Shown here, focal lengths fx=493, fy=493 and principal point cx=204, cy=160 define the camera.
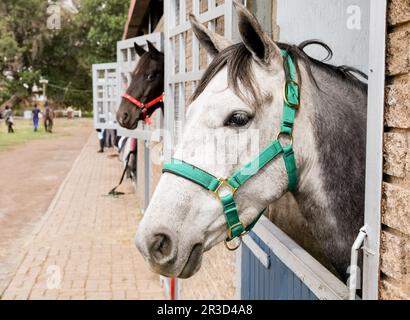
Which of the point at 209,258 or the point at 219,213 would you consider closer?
the point at 219,213

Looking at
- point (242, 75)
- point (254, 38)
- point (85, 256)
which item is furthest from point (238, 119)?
point (85, 256)

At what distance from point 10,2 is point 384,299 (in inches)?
1843

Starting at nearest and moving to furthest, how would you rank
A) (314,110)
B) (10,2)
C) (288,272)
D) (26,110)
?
1. (314,110)
2. (288,272)
3. (10,2)
4. (26,110)

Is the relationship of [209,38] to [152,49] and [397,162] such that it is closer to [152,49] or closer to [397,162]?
[397,162]

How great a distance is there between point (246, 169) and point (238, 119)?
17 cm

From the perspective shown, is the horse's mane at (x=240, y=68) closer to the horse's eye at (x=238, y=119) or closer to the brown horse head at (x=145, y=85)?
the horse's eye at (x=238, y=119)

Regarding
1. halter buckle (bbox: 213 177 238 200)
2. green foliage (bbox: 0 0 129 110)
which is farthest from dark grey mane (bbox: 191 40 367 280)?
green foliage (bbox: 0 0 129 110)

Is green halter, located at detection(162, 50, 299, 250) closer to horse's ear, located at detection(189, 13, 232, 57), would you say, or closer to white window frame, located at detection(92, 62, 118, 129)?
horse's ear, located at detection(189, 13, 232, 57)

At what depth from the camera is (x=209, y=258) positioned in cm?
381

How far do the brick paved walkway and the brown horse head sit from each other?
188 cm

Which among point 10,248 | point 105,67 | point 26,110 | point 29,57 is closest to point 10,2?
point 29,57

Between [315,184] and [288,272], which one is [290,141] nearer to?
[315,184]

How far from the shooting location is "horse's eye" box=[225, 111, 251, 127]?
165cm

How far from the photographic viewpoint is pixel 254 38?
164cm
